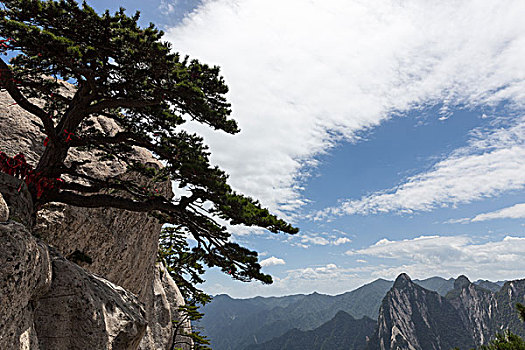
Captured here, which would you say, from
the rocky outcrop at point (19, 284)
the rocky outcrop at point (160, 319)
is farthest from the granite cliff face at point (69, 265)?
the rocky outcrop at point (160, 319)

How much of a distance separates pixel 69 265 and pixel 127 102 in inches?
199

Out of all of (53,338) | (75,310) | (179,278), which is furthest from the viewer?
(179,278)

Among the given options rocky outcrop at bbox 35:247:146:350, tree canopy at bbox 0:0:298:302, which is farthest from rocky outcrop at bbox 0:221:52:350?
tree canopy at bbox 0:0:298:302

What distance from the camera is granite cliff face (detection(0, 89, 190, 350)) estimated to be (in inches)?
248

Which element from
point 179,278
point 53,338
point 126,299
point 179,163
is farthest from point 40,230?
point 179,278

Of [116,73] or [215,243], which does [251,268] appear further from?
[116,73]

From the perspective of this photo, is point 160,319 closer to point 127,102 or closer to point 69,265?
point 69,265

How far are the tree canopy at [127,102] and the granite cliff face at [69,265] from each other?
1.70m

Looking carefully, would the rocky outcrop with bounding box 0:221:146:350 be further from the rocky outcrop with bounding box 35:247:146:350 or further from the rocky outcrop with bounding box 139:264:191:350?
the rocky outcrop with bounding box 139:264:191:350

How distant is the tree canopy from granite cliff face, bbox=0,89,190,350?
5.57 feet

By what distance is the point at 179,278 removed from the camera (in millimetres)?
30469

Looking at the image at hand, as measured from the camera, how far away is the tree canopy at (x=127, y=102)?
26.2ft

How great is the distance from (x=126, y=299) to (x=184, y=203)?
351cm

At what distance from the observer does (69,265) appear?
8.36 metres
